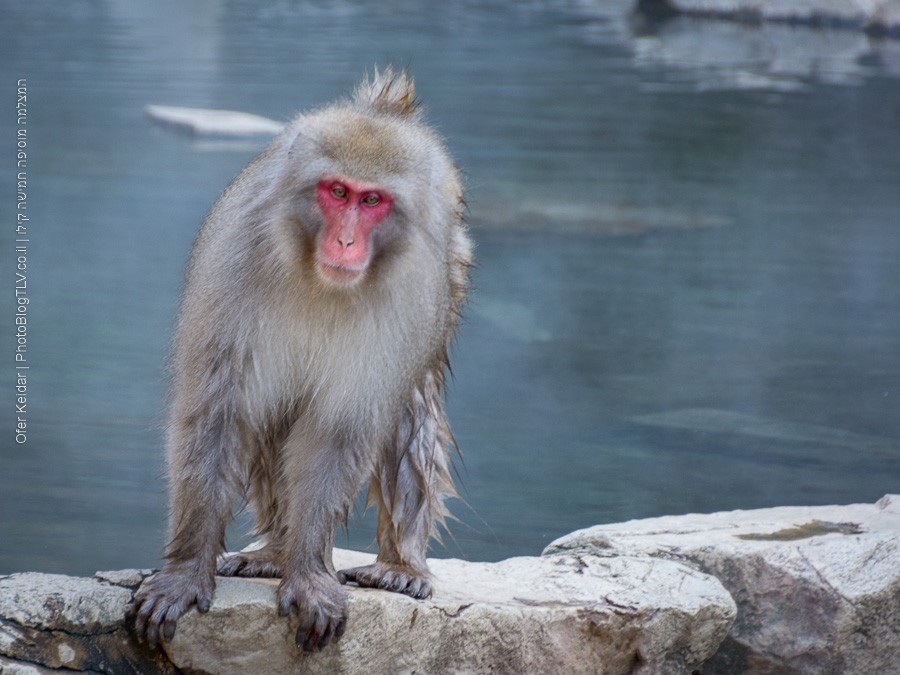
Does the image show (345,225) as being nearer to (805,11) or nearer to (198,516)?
(198,516)

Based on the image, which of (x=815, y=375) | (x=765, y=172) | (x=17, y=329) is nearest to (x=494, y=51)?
(x=765, y=172)

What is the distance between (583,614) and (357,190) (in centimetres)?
148

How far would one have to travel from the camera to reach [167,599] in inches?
130

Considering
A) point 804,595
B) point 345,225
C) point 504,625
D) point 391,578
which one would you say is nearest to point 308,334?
point 345,225

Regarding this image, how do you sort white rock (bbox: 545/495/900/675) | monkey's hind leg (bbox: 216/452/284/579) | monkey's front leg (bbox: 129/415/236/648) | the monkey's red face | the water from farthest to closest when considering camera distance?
the water, white rock (bbox: 545/495/900/675), monkey's hind leg (bbox: 216/452/284/579), monkey's front leg (bbox: 129/415/236/648), the monkey's red face

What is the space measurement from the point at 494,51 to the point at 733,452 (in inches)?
146

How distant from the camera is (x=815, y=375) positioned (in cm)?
756

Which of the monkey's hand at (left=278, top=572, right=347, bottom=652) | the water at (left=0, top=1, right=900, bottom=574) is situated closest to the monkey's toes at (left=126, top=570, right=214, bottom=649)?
the monkey's hand at (left=278, top=572, right=347, bottom=652)

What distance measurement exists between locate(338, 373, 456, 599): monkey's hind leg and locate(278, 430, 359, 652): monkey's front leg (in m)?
0.36

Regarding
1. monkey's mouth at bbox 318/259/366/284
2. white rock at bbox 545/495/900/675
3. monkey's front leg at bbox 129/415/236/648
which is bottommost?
white rock at bbox 545/495/900/675

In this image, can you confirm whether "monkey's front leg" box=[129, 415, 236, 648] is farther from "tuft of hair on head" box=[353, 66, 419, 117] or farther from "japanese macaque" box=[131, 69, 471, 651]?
"tuft of hair on head" box=[353, 66, 419, 117]

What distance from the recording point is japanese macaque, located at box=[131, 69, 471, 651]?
3.29m

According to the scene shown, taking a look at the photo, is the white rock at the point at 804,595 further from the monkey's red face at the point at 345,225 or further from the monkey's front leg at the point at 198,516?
the monkey's red face at the point at 345,225

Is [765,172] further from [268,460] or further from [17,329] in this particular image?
[268,460]
